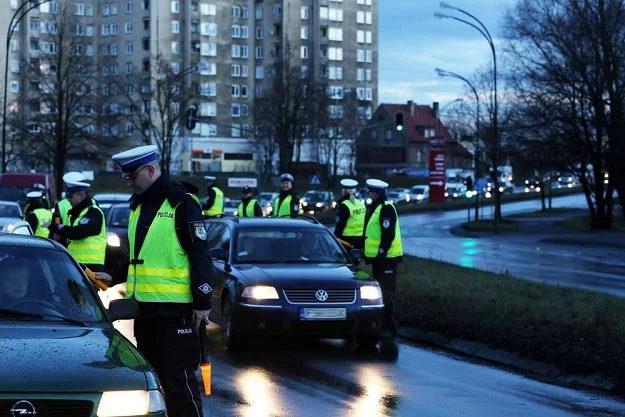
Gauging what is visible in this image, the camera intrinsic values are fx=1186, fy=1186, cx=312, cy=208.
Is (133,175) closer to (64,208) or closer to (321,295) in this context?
(321,295)

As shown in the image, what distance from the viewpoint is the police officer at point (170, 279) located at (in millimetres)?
6848

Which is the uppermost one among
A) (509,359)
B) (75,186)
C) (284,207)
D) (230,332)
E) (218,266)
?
(75,186)

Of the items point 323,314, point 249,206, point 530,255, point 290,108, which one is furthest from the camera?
point 290,108

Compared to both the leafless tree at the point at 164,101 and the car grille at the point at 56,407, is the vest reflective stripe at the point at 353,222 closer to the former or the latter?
the car grille at the point at 56,407

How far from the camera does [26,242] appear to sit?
289 inches

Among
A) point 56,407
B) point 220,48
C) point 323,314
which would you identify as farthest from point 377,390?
point 220,48

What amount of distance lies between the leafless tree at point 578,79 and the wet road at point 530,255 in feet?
13.9

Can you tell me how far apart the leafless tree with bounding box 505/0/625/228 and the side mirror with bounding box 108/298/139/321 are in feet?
145

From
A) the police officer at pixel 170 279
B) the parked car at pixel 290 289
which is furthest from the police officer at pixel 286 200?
the police officer at pixel 170 279

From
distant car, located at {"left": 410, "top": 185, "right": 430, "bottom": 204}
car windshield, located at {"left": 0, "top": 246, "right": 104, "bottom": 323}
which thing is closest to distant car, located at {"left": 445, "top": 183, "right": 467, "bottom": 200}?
distant car, located at {"left": 410, "top": 185, "right": 430, "bottom": 204}

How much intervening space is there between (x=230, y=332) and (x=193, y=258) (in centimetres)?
612

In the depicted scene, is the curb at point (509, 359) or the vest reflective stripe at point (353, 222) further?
the vest reflective stripe at point (353, 222)

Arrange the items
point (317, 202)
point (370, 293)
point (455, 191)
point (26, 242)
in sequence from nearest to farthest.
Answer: point (26, 242) → point (370, 293) → point (317, 202) → point (455, 191)

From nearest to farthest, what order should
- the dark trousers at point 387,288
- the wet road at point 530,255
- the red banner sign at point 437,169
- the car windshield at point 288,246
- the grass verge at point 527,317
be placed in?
1. the grass verge at point 527,317
2. the car windshield at point 288,246
3. the dark trousers at point 387,288
4. the wet road at point 530,255
5. the red banner sign at point 437,169
